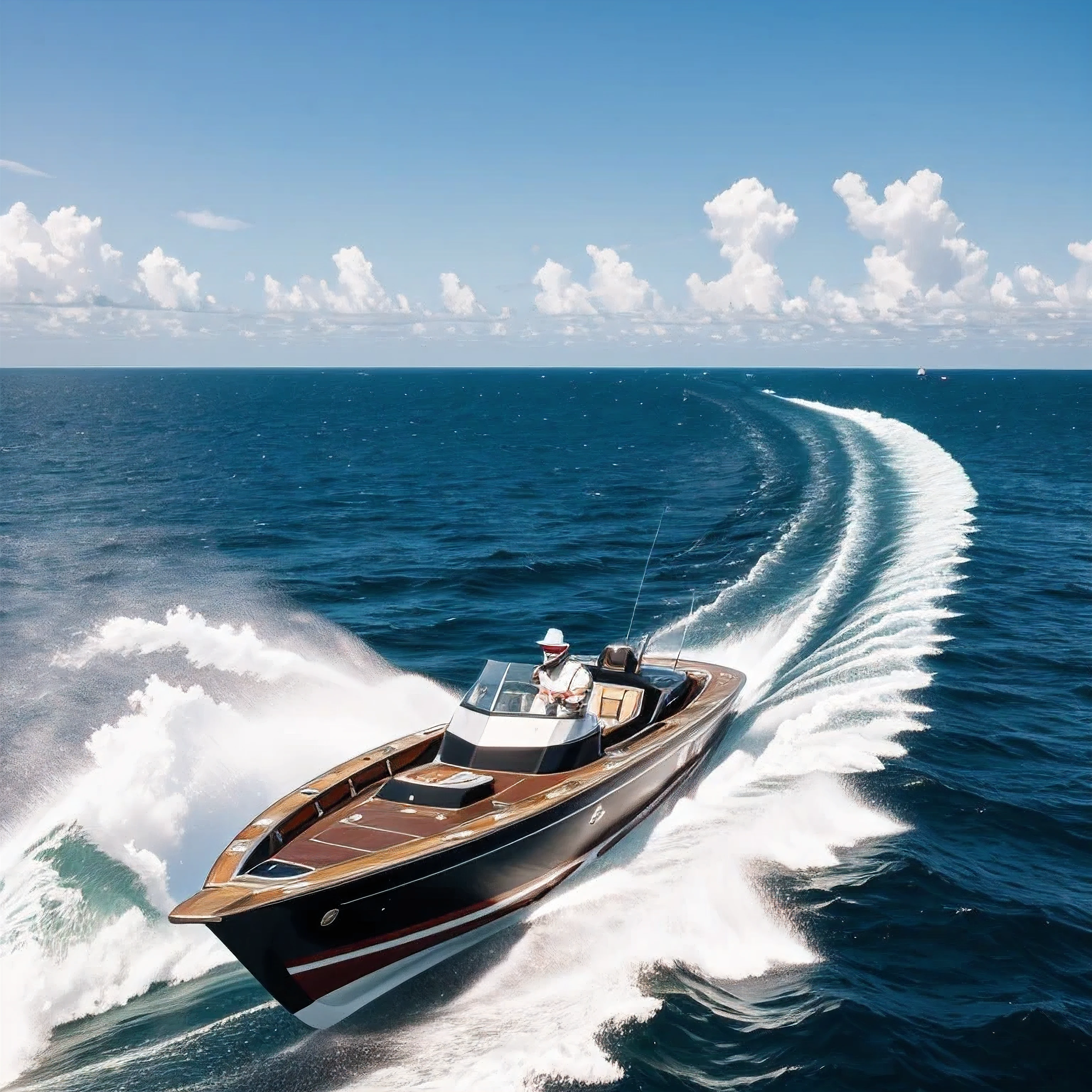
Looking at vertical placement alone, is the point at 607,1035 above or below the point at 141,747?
below

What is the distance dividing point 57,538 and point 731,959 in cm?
3564

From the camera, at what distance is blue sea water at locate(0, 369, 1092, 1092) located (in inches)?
443

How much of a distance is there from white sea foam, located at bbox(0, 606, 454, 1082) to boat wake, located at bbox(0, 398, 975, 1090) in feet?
0.11

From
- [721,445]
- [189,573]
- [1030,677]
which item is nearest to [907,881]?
[1030,677]

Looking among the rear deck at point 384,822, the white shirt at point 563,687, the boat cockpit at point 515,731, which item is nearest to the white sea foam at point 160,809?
the rear deck at point 384,822

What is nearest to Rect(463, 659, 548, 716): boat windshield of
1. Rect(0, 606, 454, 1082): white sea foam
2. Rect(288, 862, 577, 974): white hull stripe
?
Rect(288, 862, 577, 974): white hull stripe

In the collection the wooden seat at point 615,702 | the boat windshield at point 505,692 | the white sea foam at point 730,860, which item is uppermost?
the boat windshield at point 505,692

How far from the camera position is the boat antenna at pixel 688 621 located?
24494 millimetres

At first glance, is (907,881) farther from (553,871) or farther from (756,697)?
(756,697)

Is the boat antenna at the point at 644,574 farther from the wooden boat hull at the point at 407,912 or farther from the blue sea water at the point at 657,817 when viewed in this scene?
the wooden boat hull at the point at 407,912

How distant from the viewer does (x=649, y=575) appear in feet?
110

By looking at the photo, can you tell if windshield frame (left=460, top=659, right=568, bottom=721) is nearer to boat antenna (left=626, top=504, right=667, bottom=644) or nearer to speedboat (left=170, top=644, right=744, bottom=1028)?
speedboat (left=170, top=644, right=744, bottom=1028)

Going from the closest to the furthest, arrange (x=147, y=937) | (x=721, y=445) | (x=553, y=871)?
(x=147, y=937)
(x=553, y=871)
(x=721, y=445)

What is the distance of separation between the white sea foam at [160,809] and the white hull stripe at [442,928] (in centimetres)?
221
